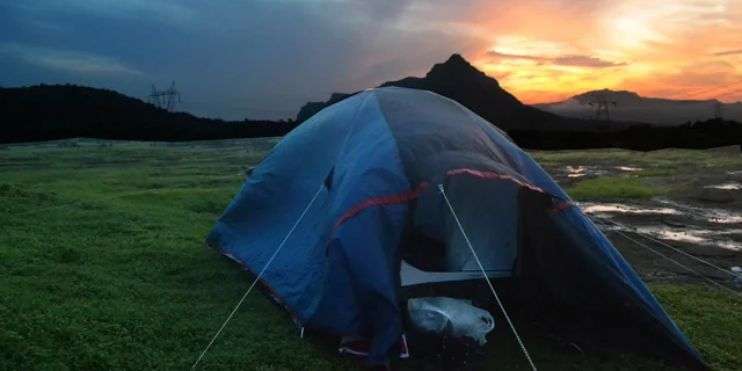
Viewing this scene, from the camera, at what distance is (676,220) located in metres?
15.0

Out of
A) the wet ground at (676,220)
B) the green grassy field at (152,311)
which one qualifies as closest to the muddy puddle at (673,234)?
the wet ground at (676,220)

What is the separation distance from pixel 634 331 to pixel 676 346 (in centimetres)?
42

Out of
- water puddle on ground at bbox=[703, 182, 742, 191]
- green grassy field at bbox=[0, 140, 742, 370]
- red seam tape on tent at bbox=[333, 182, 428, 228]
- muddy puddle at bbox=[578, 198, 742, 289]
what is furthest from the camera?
water puddle on ground at bbox=[703, 182, 742, 191]

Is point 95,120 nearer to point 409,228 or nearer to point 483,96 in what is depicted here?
point 483,96

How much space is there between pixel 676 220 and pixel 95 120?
79.1m

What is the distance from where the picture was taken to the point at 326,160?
317 inches

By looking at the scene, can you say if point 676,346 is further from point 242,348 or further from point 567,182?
point 567,182

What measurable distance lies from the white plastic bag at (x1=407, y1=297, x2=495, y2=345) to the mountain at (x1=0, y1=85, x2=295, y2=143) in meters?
65.3

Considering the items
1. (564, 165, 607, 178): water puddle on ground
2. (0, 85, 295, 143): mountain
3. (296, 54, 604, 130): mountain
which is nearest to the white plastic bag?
(564, 165, 607, 178): water puddle on ground

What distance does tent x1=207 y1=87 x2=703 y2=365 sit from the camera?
611cm

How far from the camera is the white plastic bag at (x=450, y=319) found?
20.6ft

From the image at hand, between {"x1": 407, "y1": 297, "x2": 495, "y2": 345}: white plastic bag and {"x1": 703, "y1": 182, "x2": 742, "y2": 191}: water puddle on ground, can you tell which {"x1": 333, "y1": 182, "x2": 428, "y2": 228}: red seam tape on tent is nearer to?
{"x1": 407, "y1": 297, "x2": 495, "y2": 345}: white plastic bag

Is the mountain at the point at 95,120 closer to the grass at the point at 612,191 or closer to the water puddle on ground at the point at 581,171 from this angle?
the water puddle on ground at the point at 581,171

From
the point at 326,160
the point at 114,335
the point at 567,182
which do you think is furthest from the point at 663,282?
the point at 567,182
